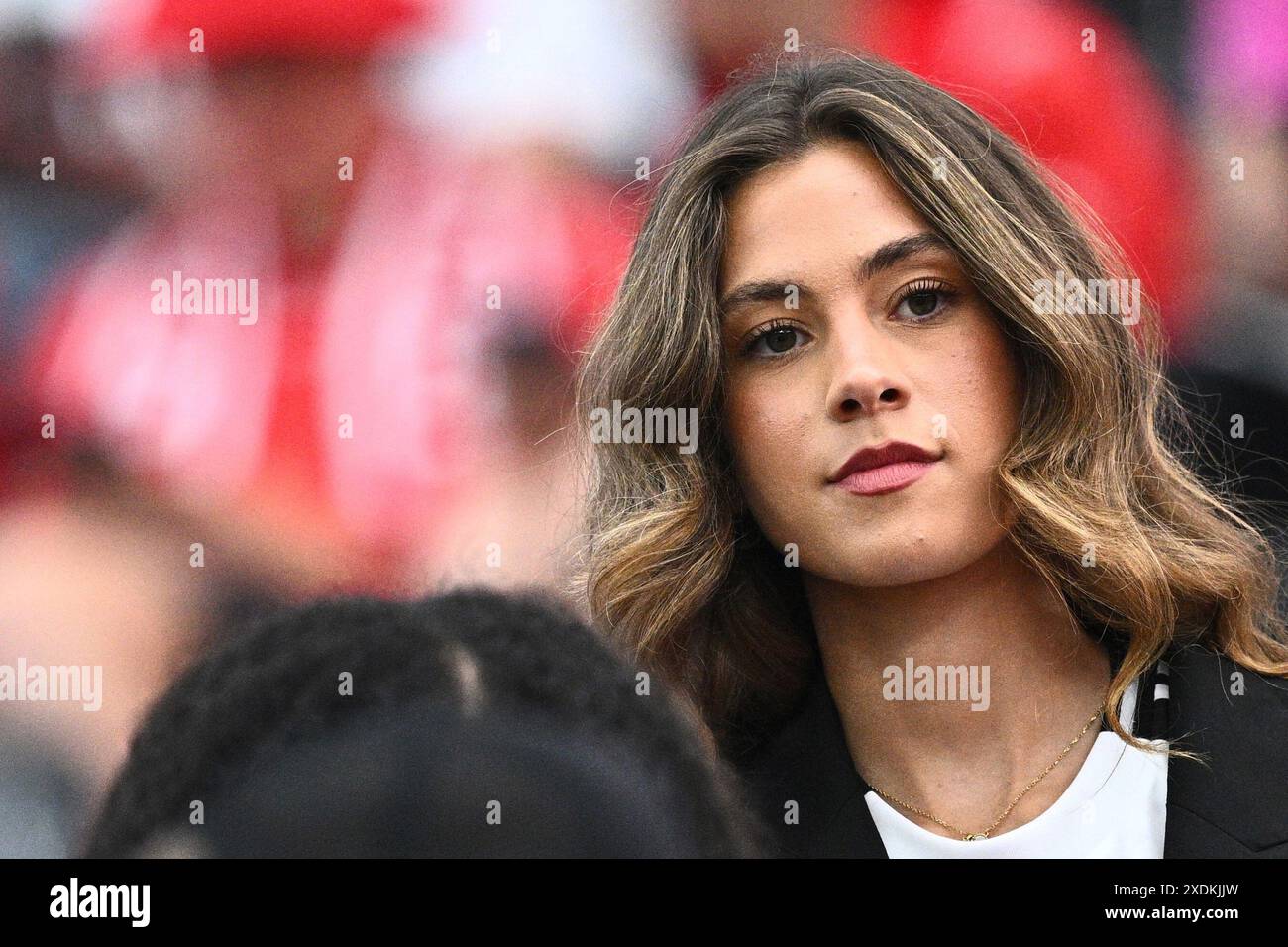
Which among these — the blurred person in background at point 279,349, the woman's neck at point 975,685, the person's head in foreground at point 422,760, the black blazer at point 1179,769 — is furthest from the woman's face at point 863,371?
the person's head in foreground at point 422,760

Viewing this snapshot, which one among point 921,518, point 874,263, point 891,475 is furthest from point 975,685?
point 874,263

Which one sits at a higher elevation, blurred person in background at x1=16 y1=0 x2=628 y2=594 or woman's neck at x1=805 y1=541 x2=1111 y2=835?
blurred person in background at x1=16 y1=0 x2=628 y2=594

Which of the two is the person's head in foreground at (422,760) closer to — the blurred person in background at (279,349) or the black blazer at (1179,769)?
the black blazer at (1179,769)

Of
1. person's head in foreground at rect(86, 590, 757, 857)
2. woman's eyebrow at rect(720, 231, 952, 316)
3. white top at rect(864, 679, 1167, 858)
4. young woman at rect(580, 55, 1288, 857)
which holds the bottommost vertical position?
white top at rect(864, 679, 1167, 858)

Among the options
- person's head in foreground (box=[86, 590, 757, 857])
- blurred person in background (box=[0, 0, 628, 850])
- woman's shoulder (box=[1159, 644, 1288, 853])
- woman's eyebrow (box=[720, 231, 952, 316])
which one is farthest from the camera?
blurred person in background (box=[0, 0, 628, 850])

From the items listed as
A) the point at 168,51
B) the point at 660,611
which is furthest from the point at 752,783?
the point at 168,51

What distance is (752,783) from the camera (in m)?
3.11

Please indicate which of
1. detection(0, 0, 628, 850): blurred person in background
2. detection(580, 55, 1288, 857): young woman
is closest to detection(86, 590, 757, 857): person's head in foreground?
detection(580, 55, 1288, 857): young woman

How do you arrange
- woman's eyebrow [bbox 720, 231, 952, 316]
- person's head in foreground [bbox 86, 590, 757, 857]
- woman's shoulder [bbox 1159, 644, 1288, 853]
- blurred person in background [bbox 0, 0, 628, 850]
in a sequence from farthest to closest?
blurred person in background [bbox 0, 0, 628, 850]
woman's eyebrow [bbox 720, 231, 952, 316]
woman's shoulder [bbox 1159, 644, 1288, 853]
person's head in foreground [bbox 86, 590, 757, 857]

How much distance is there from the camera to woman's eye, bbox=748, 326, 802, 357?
9.79 feet

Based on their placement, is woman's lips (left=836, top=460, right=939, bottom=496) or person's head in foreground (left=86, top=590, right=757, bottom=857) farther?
woman's lips (left=836, top=460, right=939, bottom=496)

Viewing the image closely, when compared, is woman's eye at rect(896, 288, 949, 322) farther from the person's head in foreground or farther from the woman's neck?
the person's head in foreground

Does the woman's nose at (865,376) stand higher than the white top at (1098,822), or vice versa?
the woman's nose at (865,376)

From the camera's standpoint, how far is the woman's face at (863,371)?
286 centimetres
